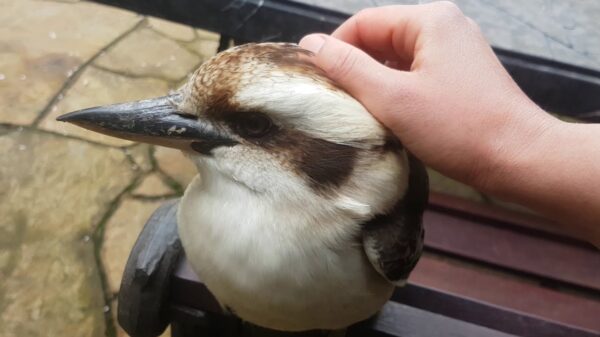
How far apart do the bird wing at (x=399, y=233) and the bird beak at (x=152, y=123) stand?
0.22 metres

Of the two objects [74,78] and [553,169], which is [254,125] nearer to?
[553,169]

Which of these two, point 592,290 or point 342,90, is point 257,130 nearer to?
point 342,90

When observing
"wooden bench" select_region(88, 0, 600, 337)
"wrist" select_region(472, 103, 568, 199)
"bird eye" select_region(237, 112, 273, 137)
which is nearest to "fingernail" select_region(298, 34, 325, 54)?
"bird eye" select_region(237, 112, 273, 137)

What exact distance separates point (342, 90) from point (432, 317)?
0.56 meters

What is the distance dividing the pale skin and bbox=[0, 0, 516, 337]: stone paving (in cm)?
117

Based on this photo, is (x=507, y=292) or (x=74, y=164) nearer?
(x=507, y=292)

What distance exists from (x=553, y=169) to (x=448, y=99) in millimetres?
152

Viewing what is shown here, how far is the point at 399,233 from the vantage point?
2.97 feet

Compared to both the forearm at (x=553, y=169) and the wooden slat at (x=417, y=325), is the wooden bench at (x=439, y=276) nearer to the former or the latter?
the wooden slat at (x=417, y=325)

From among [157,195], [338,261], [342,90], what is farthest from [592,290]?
[157,195]

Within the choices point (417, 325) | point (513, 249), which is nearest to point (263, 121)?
point (417, 325)

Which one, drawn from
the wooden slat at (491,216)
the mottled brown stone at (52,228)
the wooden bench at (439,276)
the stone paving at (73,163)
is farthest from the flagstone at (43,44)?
the wooden slat at (491,216)

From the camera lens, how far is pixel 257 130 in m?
0.82

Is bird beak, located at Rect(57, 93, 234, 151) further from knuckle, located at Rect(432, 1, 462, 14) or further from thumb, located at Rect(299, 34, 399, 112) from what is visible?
knuckle, located at Rect(432, 1, 462, 14)
